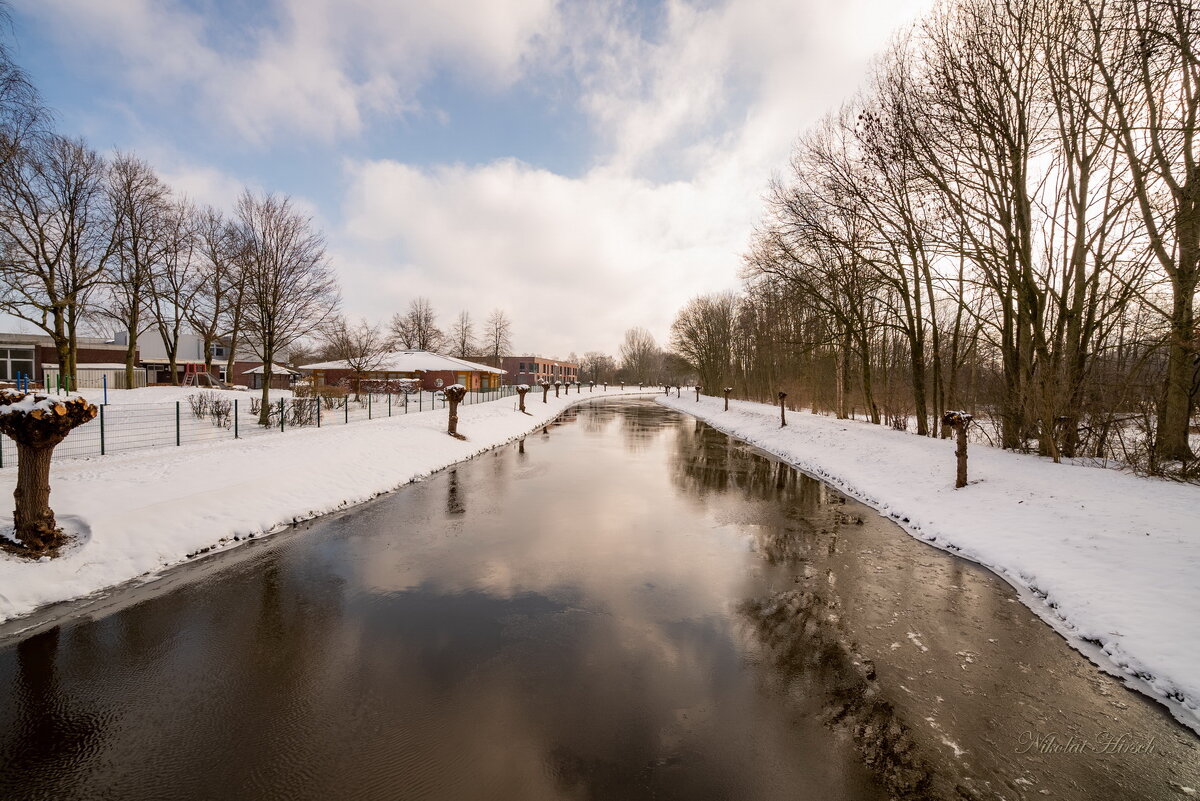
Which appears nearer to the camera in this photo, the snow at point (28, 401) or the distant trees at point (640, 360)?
the snow at point (28, 401)

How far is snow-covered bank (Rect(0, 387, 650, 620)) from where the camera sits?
17.4 ft

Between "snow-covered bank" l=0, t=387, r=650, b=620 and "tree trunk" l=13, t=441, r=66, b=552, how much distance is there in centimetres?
24

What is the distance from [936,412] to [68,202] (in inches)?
1548

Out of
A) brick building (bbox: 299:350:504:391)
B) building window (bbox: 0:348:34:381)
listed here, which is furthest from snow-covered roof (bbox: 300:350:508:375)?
building window (bbox: 0:348:34:381)

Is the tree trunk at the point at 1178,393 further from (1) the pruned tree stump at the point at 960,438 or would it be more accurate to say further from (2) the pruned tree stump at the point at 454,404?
(2) the pruned tree stump at the point at 454,404

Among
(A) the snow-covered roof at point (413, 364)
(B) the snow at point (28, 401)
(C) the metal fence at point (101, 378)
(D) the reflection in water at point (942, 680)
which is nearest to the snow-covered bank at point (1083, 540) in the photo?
(D) the reflection in water at point (942, 680)

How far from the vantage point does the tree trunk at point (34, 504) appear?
5363 millimetres

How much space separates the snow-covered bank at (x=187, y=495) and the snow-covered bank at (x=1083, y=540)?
9912 mm

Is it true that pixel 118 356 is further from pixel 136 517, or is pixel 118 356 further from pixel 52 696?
pixel 52 696

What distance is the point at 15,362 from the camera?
122 feet

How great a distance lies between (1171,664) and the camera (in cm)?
393

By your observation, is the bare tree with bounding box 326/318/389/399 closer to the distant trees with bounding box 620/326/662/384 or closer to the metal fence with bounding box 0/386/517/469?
the metal fence with bounding box 0/386/517/469

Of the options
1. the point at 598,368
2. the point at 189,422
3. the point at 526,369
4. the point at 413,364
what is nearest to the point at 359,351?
the point at 413,364

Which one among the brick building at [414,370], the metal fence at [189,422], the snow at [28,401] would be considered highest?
the brick building at [414,370]
